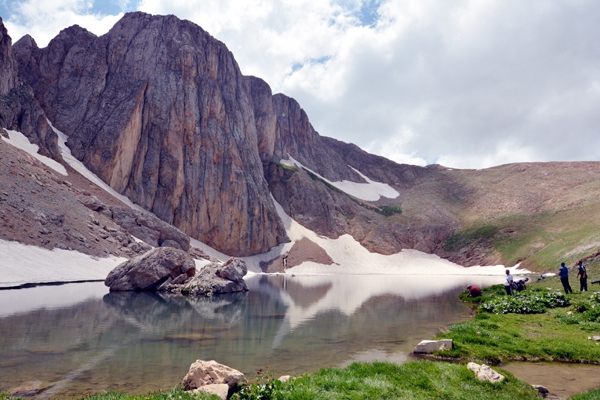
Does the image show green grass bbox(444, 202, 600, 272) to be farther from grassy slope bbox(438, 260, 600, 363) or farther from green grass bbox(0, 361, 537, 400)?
green grass bbox(0, 361, 537, 400)

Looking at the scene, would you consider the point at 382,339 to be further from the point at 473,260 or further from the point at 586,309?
the point at 473,260

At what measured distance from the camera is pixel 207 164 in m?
86.8

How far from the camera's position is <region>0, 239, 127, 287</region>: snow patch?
32688 millimetres

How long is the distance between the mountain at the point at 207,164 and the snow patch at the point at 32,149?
126cm

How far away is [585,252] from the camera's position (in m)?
49.8

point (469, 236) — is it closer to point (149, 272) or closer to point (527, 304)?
point (527, 304)

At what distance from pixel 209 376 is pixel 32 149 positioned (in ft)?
237

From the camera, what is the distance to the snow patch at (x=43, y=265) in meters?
32.7

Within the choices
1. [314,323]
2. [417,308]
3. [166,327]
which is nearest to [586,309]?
[417,308]

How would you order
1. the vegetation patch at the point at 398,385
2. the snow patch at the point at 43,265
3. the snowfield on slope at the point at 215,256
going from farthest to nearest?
the snowfield on slope at the point at 215,256 < the snow patch at the point at 43,265 < the vegetation patch at the point at 398,385

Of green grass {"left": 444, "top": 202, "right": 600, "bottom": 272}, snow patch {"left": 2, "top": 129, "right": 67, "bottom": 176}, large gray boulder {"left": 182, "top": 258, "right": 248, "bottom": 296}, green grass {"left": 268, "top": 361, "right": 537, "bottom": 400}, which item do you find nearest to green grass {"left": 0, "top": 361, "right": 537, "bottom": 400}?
green grass {"left": 268, "top": 361, "right": 537, "bottom": 400}

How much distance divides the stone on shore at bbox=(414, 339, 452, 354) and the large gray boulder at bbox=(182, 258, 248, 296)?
23432mm

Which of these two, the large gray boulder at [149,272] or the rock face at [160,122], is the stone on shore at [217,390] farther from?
the rock face at [160,122]

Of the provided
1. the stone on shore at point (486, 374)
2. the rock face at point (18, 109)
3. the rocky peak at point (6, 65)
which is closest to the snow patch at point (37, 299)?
the stone on shore at point (486, 374)
